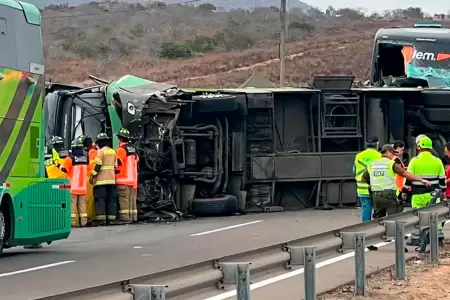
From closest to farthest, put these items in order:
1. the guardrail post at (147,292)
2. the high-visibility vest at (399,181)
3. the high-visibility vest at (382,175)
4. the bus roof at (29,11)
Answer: the guardrail post at (147,292) → the bus roof at (29,11) → the high-visibility vest at (382,175) → the high-visibility vest at (399,181)

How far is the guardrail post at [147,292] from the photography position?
22.8 feet

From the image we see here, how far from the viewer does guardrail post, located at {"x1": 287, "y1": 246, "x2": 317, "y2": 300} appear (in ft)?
30.9

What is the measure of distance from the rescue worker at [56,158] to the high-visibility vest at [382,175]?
269 inches

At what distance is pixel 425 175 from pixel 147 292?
27.8 feet

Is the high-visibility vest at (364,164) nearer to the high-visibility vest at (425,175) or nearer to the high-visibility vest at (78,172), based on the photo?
the high-visibility vest at (425,175)

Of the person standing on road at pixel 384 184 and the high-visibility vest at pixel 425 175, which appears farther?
the person standing on road at pixel 384 184

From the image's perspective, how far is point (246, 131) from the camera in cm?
2219

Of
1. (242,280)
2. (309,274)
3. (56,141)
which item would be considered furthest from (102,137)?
(242,280)

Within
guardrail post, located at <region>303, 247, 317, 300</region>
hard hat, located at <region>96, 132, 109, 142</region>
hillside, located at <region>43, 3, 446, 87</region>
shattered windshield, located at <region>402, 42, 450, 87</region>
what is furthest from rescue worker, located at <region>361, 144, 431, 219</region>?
hillside, located at <region>43, 3, 446, 87</region>

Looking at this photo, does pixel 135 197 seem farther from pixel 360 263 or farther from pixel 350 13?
pixel 350 13

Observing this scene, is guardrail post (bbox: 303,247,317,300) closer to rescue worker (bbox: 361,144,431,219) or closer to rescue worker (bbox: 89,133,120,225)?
rescue worker (bbox: 361,144,431,219)

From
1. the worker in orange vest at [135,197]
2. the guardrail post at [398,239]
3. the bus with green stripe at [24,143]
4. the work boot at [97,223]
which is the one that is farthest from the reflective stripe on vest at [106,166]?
the guardrail post at [398,239]

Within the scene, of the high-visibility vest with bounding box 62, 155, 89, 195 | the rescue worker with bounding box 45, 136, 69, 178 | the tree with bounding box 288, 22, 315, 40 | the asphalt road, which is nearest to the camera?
the asphalt road

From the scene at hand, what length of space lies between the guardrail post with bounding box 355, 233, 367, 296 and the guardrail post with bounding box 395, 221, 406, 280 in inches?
40.1
